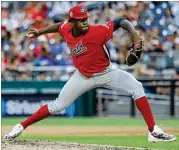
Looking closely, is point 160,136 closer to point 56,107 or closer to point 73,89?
point 73,89

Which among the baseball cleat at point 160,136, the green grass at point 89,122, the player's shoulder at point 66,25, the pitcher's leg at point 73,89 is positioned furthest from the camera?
the green grass at point 89,122

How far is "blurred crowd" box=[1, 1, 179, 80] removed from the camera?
14.9 metres

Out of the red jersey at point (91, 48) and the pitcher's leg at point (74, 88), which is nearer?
the red jersey at point (91, 48)

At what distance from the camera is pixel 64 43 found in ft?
53.3

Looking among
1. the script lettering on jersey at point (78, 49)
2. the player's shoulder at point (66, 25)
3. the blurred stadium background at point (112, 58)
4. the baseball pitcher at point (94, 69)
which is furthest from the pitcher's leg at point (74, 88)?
the blurred stadium background at point (112, 58)

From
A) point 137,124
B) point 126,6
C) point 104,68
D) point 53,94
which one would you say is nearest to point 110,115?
point 53,94

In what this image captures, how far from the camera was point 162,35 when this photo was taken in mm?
15977

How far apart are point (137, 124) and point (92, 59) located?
5669 mm

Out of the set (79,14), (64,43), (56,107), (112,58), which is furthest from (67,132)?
(64,43)

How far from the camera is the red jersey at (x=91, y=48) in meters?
6.67

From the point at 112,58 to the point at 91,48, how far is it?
8.86 metres

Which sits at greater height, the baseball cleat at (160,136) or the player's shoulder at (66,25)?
the player's shoulder at (66,25)

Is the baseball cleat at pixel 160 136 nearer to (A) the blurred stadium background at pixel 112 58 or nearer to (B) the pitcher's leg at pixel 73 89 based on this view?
(B) the pitcher's leg at pixel 73 89

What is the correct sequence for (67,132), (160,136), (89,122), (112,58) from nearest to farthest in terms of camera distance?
(160,136)
(67,132)
(89,122)
(112,58)
